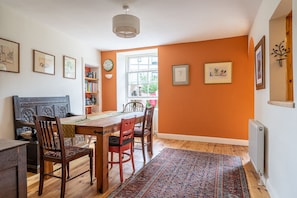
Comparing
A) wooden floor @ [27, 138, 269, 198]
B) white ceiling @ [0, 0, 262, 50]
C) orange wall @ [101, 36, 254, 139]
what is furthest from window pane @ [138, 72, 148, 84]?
wooden floor @ [27, 138, 269, 198]

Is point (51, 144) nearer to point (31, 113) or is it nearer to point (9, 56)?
point (31, 113)

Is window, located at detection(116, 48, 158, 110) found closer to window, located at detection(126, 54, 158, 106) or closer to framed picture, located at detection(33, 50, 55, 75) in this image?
window, located at detection(126, 54, 158, 106)

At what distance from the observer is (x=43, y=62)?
3.42 m

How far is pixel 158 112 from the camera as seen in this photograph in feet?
15.9

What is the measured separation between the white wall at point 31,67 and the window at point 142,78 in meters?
1.51

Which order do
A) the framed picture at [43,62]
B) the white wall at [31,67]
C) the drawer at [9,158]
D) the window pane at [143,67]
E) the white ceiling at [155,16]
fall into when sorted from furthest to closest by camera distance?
the window pane at [143,67] → the framed picture at [43,62] → the white wall at [31,67] → the white ceiling at [155,16] → the drawer at [9,158]

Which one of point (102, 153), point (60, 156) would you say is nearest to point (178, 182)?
point (102, 153)

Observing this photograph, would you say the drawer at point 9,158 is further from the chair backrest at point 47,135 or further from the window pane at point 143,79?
the window pane at point 143,79

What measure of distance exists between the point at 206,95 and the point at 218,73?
55 cm

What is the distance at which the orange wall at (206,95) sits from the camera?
401 centimetres

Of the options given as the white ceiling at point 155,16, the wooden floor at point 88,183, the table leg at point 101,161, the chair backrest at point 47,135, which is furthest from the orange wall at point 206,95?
the chair backrest at point 47,135

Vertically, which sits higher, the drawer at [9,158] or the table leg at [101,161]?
the drawer at [9,158]

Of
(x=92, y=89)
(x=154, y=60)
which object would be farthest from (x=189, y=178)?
(x=92, y=89)

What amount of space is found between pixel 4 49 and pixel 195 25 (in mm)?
3096
